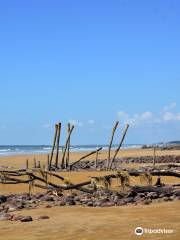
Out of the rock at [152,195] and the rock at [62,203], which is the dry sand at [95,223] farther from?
the rock at [152,195]

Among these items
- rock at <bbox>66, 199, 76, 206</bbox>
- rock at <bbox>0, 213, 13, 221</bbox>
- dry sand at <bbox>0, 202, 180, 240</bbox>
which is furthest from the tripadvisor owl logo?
rock at <bbox>66, 199, 76, 206</bbox>

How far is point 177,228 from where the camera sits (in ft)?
29.1

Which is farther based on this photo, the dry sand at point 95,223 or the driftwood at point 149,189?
the driftwood at point 149,189

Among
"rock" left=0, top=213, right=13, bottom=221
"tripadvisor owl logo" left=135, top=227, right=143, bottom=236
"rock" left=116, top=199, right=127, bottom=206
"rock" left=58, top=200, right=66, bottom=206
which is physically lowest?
"rock" left=0, top=213, right=13, bottom=221

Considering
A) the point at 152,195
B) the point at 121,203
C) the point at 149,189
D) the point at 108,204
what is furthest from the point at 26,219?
the point at 149,189

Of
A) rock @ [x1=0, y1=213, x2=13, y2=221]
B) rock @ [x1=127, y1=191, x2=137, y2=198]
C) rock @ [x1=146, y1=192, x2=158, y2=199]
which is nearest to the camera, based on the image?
rock @ [x1=0, y1=213, x2=13, y2=221]

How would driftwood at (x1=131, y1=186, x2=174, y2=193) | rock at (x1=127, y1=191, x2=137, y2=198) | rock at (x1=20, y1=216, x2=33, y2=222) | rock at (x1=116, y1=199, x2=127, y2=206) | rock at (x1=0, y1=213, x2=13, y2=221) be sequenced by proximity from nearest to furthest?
1. rock at (x1=20, y1=216, x2=33, y2=222)
2. rock at (x1=0, y1=213, x2=13, y2=221)
3. rock at (x1=116, y1=199, x2=127, y2=206)
4. rock at (x1=127, y1=191, x2=137, y2=198)
5. driftwood at (x1=131, y1=186, x2=174, y2=193)

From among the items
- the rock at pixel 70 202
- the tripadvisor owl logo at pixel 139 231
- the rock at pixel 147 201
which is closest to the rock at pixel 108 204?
the rock at pixel 147 201

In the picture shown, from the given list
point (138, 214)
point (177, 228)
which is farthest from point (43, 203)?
point (177, 228)

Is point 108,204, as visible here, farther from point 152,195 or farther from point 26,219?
point 26,219

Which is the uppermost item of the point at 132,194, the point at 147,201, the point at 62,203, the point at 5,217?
the point at 132,194

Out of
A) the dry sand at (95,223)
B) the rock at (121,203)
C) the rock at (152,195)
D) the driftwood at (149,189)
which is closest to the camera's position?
the dry sand at (95,223)

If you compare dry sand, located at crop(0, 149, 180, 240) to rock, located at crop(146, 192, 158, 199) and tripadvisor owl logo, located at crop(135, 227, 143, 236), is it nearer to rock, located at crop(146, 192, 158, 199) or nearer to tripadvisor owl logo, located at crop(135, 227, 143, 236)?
tripadvisor owl logo, located at crop(135, 227, 143, 236)

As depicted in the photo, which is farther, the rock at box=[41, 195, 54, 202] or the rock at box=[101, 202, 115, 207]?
the rock at box=[41, 195, 54, 202]
